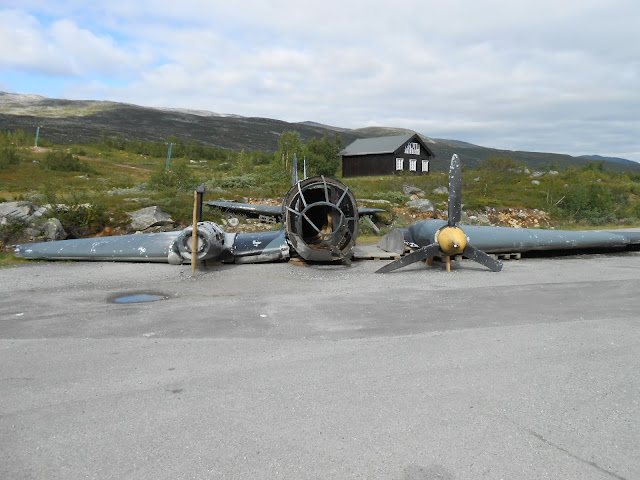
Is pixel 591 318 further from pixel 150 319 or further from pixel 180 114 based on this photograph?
pixel 180 114

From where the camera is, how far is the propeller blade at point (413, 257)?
1335cm

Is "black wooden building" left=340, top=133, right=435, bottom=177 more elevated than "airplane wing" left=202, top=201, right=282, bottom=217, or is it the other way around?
"black wooden building" left=340, top=133, right=435, bottom=177

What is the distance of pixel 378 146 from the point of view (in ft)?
211

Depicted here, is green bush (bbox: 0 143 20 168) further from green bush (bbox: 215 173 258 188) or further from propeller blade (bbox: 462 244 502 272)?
propeller blade (bbox: 462 244 502 272)

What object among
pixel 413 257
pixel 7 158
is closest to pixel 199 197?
pixel 413 257

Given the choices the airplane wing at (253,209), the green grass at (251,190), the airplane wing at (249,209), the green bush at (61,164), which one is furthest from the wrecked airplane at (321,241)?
the green bush at (61,164)

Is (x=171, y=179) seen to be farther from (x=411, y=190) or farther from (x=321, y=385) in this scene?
(x=321, y=385)

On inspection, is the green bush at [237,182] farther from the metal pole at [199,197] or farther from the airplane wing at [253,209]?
the metal pole at [199,197]

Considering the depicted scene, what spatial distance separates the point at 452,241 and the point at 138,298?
8574 millimetres

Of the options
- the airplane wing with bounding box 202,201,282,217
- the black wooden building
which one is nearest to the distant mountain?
the black wooden building

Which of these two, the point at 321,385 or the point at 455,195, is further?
the point at 455,195

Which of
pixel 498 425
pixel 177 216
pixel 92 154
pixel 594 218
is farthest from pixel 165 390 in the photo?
pixel 92 154

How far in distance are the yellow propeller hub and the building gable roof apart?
1908 inches

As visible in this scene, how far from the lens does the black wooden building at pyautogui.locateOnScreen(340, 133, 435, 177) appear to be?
6156cm
